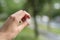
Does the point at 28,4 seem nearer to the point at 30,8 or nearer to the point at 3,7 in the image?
the point at 30,8

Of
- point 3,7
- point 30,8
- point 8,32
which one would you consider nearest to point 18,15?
point 8,32

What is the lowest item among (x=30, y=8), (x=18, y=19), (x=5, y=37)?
(x=5, y=37)

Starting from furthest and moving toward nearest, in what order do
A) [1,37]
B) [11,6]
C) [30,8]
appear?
1. [11,6]
2. [30,8]
3. [1,37]

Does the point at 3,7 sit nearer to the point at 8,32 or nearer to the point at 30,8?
the point at 30,8

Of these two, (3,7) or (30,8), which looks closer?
(30,8)

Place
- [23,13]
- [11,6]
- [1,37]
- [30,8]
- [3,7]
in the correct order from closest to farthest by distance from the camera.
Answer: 1. [1,37]
2. [23,13]
3. [30,8]
4. [11,6]
5. [3,7]

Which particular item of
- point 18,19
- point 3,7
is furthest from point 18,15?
point 3,7

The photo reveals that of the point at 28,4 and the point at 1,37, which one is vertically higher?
the point at 28,4

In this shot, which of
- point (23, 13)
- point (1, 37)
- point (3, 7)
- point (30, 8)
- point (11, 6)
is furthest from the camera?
point (3, 7)

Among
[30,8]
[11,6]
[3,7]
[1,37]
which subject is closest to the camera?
[1,37]
